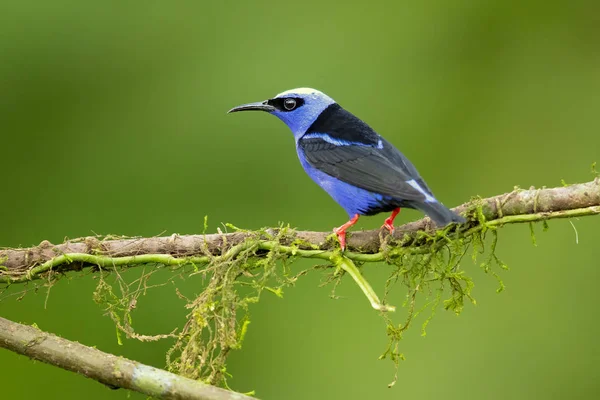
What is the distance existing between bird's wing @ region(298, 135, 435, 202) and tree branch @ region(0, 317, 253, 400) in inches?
47.1

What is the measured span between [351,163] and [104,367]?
156 cm

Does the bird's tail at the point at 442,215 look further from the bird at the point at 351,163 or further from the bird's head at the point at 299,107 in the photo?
the bird's head at the point at 299,107

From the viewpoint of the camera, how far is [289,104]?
421 centimetres

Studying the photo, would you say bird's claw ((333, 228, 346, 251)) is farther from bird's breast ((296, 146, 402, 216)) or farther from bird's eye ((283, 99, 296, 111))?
bird's eye ((283, 99, 296, 111))

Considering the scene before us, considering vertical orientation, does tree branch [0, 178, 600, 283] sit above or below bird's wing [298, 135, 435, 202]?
below

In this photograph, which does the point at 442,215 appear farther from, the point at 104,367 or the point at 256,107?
the point at 256,107

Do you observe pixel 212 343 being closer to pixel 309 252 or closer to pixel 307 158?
pixel 309 252

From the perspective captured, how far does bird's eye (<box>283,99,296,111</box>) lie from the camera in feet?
13.8

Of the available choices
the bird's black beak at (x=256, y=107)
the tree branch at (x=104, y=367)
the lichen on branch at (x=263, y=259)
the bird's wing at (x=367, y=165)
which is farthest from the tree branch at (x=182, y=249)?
the bird's black beak at (x=256, y=107)

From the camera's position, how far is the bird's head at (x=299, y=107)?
164 inches

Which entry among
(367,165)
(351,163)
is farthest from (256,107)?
(367,165)

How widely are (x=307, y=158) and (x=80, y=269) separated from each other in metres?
1.30

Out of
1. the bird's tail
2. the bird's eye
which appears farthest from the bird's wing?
the bird's eye

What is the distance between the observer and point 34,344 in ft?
8.43
